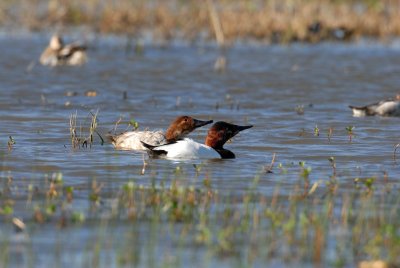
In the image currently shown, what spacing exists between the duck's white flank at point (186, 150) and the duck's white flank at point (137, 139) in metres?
0.50

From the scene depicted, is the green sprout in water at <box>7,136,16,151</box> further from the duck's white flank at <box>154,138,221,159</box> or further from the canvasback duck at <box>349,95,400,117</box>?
the canvasback duck at <box>349,95,400,117</box>

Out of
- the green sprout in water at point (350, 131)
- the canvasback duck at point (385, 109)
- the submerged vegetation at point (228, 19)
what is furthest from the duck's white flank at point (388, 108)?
the submerged vegetation at point (228, 19)

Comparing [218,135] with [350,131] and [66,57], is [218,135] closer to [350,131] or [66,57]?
[350,131]

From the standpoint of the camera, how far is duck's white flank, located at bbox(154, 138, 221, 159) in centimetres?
996

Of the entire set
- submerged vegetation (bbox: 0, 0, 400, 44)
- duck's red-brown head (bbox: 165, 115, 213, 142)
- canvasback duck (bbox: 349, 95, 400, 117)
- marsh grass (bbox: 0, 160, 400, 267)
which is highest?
submerged vegetation (bbox: 0, 0, 400, 44)

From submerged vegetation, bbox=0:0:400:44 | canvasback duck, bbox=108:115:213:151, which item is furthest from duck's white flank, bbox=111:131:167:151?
submerged vegetation, bbox=0:0:400:44

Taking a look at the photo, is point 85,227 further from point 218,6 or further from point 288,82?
point 218,6

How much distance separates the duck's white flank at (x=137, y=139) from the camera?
10641mm

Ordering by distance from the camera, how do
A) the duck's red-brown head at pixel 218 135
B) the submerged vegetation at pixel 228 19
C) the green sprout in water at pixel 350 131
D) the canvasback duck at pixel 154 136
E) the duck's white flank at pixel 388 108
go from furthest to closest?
the submerged vegetation at pixel 228 19
the duck's white flank at pixel 388 108
the green sprout in water at pixel 350 131
the canvasback duck at pixel 154 136
the duck's red-brown head at pixel 218 135

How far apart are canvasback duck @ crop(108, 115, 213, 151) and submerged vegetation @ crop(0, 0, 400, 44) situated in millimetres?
11837

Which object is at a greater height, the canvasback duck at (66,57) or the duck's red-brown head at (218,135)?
the canvasback duck at (66,57)

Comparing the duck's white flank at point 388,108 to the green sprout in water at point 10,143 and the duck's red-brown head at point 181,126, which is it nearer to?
the duck's red-brown head at point 181,126

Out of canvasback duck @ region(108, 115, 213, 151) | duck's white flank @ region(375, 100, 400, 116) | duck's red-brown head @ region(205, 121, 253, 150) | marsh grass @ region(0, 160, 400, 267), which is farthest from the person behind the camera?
duck's white flank @ region(375, 100, 400, 116)

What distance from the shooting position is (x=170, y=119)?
45.5 feet
